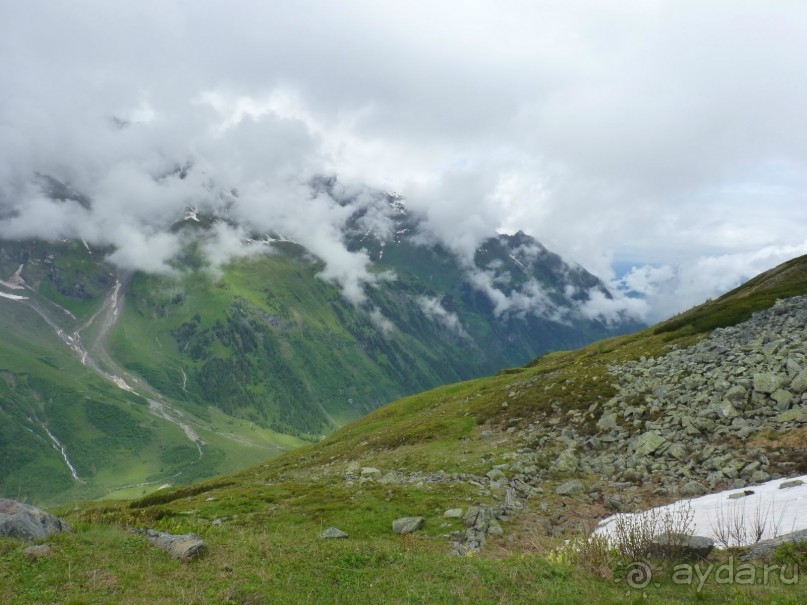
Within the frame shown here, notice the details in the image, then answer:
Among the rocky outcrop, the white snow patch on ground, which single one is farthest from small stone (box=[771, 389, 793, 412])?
the white snow patch on ground

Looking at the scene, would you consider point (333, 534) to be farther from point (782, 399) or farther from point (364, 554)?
point (782, 399)

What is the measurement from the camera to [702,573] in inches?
625

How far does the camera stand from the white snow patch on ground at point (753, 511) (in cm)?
1955

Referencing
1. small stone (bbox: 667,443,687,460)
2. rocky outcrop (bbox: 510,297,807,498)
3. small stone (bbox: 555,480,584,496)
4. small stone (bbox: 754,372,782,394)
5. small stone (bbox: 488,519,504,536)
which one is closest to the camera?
small stone (bbox: 488,519,504,536)

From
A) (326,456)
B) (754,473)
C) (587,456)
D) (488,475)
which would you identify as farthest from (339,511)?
(326,456)

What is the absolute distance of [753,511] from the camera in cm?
2192

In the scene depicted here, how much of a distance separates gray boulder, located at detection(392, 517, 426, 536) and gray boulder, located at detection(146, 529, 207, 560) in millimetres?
11922

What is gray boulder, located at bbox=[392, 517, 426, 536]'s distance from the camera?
90.5 ft

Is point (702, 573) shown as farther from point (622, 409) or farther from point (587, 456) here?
point (622, 409)

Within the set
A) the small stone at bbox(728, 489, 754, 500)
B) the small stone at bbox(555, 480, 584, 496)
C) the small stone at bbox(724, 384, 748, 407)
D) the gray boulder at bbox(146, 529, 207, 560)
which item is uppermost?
the gray boulder at bbox(146, 529, 207, 560)

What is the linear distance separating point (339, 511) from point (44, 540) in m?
17.2

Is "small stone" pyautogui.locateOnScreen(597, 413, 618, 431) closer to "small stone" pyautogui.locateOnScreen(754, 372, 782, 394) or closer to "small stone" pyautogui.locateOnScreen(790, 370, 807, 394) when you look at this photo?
"small stone" pyautogui.locateOnScreen(754, 372, 782, 394)

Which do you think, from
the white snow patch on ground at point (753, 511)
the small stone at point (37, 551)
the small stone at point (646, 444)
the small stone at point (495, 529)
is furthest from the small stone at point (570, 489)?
the small stone at point (37, 551)

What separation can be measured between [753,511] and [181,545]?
24.8 metres
